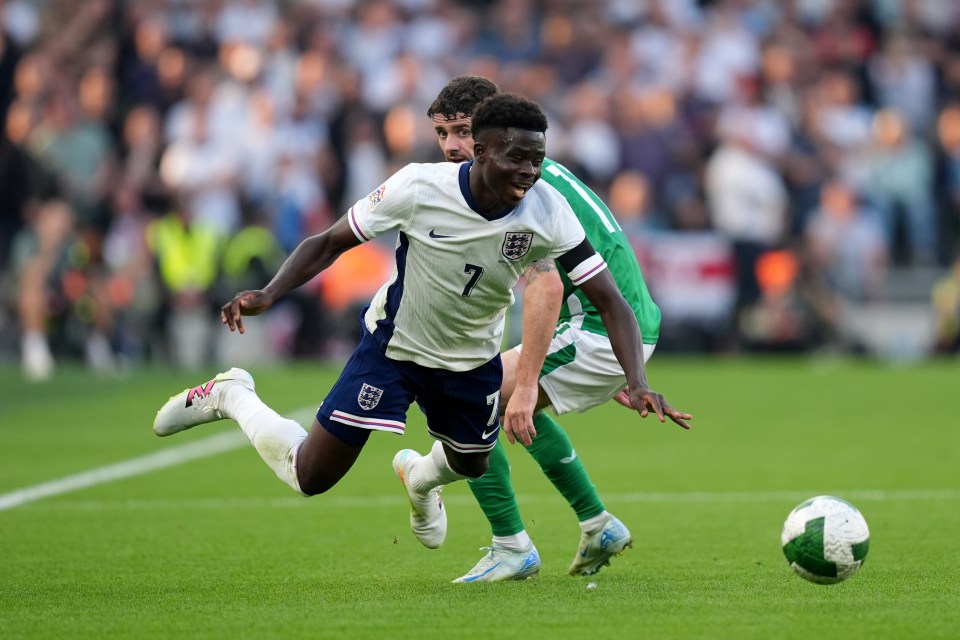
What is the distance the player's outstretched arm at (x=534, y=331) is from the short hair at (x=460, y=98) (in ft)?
2.37

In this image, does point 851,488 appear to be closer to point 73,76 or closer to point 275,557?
point 275,557

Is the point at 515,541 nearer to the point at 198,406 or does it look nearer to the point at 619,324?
the point at 619,324

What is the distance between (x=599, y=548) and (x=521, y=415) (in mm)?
878

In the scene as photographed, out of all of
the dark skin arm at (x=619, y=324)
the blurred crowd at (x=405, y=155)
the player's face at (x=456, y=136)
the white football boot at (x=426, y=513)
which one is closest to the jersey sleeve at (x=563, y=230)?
the dark skin arm at (x=619, y=324)

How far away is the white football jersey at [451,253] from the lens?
6059mm

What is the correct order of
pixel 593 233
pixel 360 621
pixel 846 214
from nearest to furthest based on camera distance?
pixel 360 621, pixel 593 233, pixel 846 214

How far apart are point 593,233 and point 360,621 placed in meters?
2.36

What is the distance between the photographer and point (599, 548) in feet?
22.3

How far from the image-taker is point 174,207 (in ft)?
62.7

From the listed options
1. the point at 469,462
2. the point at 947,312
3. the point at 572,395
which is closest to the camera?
the point at 469,462

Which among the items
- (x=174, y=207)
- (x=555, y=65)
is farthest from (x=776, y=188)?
(x=174, y=207)

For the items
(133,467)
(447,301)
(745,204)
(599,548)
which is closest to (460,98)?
(447,301)

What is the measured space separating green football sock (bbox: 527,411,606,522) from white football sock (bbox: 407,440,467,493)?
51 centimetres

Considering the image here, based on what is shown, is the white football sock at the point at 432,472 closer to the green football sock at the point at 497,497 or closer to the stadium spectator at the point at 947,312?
the green football sock at the point at 497,497
